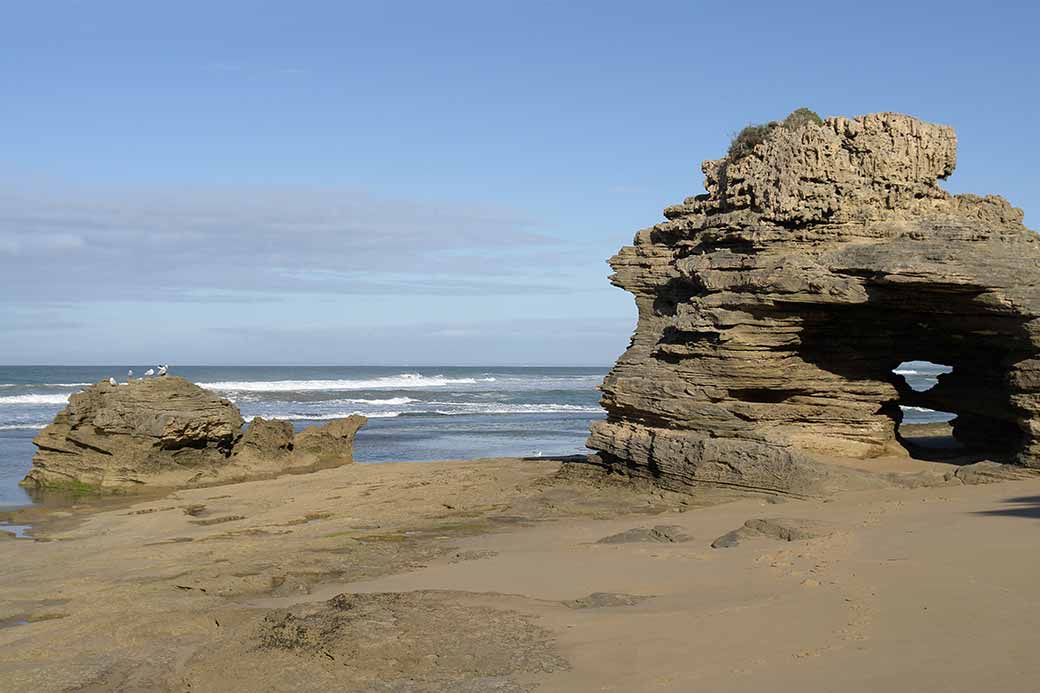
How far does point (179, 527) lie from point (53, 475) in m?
7.61

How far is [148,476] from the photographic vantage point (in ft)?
66.9

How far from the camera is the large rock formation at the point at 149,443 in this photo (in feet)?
66.9

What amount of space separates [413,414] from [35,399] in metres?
26.5

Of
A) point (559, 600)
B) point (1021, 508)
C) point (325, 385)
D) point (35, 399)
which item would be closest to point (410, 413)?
point (35, 399)

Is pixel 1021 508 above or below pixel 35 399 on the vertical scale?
above

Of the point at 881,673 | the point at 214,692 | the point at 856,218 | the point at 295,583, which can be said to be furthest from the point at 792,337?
the point at 214,692

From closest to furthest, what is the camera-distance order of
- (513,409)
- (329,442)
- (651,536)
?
(651,536) < (329,442) < (513,409)

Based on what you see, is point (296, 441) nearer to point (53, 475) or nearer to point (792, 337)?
point (53, 475)

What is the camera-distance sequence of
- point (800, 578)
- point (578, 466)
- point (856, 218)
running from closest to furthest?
point (800, 578) → point (856, 218) → point (578, 466)

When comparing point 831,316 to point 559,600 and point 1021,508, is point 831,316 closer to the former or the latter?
point 1021,508

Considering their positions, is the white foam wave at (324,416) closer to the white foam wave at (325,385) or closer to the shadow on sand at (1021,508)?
the white foam wave at (325,385)

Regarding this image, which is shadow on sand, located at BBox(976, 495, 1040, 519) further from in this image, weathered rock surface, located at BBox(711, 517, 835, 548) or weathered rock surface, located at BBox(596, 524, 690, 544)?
weathered rock surface, located at BBox(596, 524, 690, 544)

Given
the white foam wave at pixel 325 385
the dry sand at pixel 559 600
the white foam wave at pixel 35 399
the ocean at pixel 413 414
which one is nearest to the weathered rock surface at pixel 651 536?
the dry sand at pixel 559 600

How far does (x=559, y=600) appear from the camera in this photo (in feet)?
26.2
